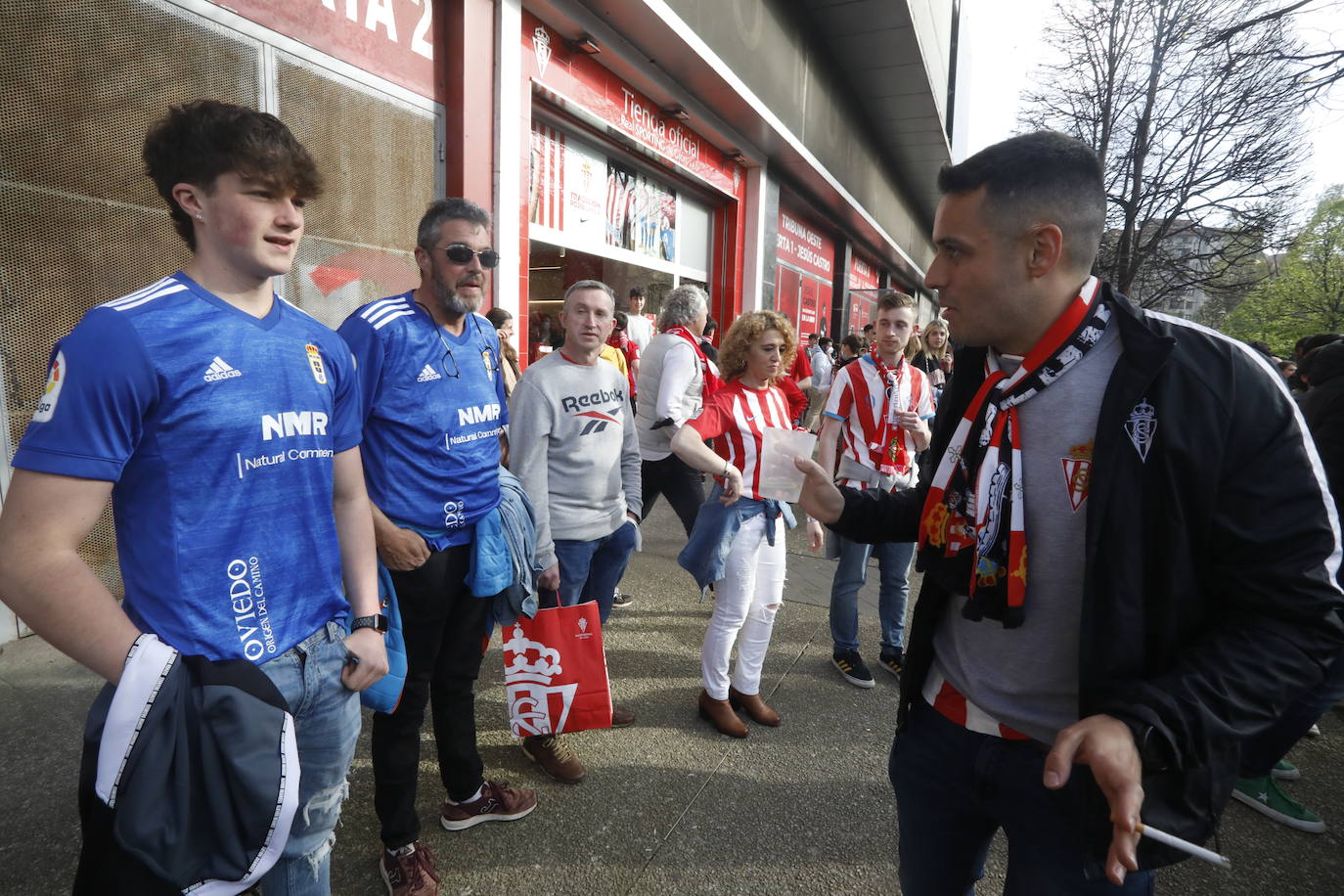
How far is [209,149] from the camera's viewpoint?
4.58 ft

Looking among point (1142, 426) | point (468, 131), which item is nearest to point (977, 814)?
point (1142, 426)

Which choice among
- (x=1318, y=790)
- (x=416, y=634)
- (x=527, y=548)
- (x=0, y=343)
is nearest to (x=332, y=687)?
(x=416, y=634)

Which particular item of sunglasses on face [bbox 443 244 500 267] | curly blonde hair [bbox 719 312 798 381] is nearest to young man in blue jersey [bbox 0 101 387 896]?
sunglasses on face [bbox 443 244 500 267]

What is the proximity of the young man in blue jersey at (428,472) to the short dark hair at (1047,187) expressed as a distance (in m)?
1.62

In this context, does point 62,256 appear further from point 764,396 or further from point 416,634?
point 764,396

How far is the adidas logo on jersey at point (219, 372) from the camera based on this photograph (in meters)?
1.35

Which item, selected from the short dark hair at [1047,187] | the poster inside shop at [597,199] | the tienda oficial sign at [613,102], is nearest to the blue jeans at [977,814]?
the short dark hair at [1047,187]

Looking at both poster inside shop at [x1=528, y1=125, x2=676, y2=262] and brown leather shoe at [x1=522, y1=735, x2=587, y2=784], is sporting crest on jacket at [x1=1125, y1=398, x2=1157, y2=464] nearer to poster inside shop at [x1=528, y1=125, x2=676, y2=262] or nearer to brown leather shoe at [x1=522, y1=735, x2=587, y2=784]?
brown leather shoe at [x1=522, y1=735, x2=587, y2=784]

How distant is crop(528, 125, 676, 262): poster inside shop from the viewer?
768cm

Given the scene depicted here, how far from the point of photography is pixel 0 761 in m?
2.73

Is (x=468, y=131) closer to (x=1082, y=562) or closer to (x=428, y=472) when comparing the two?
(x=428, y=472)

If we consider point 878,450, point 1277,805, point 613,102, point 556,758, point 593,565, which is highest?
point 613,102

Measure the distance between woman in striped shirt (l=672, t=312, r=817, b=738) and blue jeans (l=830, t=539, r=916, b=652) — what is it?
0.67 m

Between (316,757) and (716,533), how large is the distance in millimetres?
1952
